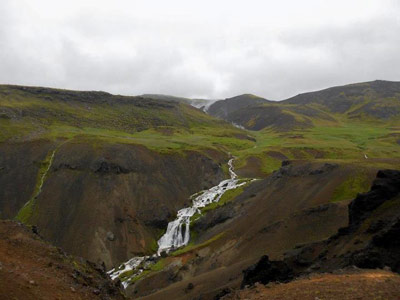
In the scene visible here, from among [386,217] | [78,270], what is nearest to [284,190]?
[386,217]

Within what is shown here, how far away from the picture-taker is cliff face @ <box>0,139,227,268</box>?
239 ft

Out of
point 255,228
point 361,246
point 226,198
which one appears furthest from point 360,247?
point 226,198

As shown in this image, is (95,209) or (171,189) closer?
(95,209)

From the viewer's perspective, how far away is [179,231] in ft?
254

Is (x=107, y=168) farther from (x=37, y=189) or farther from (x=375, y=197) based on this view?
(x=375, y=197)

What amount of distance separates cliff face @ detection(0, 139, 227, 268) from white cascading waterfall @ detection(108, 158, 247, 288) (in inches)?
80.1

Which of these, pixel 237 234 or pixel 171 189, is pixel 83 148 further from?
pixel 237 234

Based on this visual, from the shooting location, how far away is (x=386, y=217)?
3384 cm

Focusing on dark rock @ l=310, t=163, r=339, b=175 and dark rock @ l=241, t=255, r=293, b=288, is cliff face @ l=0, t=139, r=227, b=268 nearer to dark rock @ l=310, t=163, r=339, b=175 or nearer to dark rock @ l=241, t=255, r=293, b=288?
dark rock @ l=310, t=163, r=339, b=175

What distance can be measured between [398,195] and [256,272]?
1588 centimetres

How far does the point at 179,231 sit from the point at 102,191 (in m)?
20.5

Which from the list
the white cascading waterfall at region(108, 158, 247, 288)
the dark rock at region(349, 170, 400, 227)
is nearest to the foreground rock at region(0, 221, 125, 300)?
the dark rock at region(349, 170, 400, 227)

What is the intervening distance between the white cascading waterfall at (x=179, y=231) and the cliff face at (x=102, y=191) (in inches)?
80.1

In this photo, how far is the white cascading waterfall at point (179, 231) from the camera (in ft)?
214
